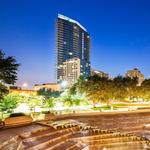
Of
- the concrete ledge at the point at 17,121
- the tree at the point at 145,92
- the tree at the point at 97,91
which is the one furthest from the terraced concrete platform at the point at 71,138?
the tree at the point at 145,92

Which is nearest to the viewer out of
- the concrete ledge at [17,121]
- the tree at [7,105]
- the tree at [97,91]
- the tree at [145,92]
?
the concrete ledge at [17,121]

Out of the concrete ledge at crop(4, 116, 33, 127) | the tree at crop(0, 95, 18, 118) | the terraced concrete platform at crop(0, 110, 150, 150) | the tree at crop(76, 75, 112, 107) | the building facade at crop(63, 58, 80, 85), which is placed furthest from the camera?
the building facade at crop(63, 58, 80, 85)

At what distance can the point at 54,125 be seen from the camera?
21906mm

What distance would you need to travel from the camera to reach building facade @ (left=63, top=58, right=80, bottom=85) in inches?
7549

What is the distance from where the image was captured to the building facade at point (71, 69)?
191750 mm

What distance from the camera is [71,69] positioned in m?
196

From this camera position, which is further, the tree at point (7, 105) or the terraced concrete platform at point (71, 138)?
the tree at point (7, 105)

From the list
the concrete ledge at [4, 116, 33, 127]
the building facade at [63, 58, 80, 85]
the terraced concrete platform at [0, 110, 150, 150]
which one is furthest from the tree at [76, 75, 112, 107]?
the building facade at [63, 58, 80, 85]

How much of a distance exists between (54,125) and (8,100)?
8634 mm

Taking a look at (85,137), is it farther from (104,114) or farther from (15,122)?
(104,114)

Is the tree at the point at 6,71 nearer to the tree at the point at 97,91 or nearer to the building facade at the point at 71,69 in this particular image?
the tree at the point at 97,91

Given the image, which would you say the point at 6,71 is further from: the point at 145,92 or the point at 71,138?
the point at 145,92

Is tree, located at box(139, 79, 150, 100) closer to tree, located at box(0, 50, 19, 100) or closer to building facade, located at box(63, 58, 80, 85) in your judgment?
tree, located at box(0, 50, 19, 100)

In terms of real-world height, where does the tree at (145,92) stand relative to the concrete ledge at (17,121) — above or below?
Result: above
